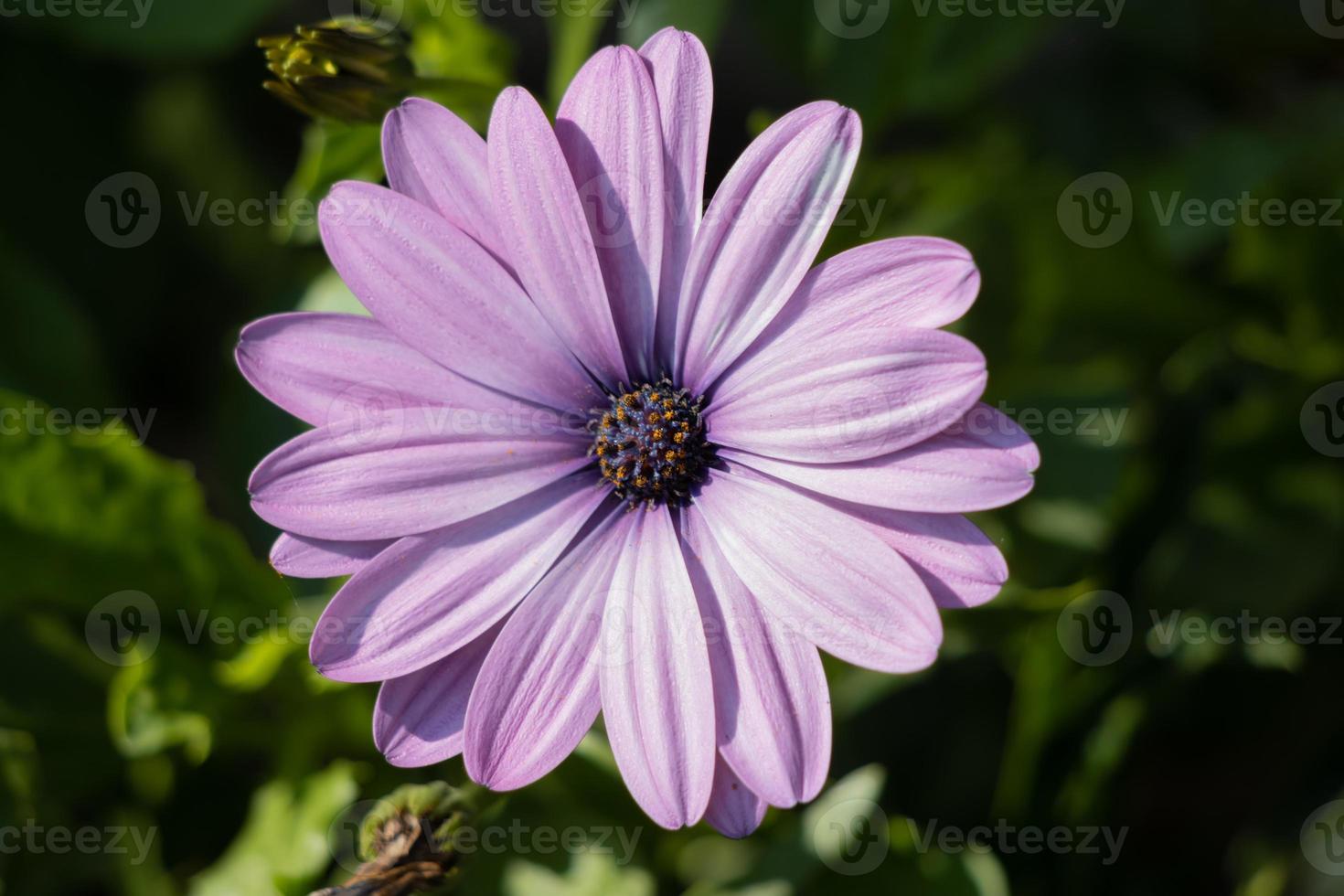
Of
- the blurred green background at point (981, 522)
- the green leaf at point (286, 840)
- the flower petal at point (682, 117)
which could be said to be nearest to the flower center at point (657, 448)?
the flower petal at point (682, 117)

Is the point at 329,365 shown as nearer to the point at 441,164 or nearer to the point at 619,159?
the point at 441,164

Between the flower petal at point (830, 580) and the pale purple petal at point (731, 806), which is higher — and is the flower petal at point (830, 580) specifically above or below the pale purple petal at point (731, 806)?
above

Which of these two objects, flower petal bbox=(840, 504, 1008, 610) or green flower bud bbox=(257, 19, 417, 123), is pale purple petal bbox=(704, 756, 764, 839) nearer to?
flower petal bbox=(840, 504, 1008, 610)

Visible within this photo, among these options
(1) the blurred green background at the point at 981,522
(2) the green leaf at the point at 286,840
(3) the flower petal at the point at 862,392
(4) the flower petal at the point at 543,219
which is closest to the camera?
(3) the flower petal at the point at 862,392

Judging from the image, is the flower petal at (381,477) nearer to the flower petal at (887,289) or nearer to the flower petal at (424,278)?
the flower petal at (424,278)

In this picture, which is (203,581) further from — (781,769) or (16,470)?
(781,769)

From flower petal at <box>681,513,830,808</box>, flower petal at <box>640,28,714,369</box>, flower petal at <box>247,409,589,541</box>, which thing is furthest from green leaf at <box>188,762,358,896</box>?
flower petal at <box>640,28,714,369</box>
